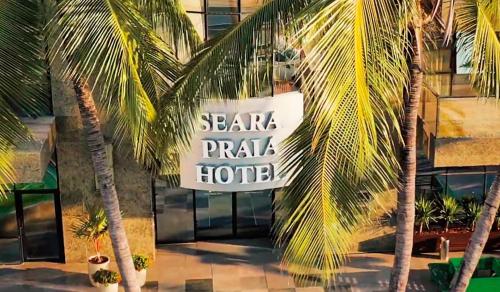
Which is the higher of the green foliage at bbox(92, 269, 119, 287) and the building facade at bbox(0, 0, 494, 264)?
the building facade at bbox(0, 0, 494, 264)

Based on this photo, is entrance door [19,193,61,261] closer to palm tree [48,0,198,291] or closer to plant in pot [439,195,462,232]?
palm tree [48,0,198,291]

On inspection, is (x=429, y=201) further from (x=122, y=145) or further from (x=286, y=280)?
(x=122, y=145)

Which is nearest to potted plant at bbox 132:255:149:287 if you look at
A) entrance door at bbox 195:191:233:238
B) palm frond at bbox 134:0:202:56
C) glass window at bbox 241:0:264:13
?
entrance door at bbox 195:191:233:238

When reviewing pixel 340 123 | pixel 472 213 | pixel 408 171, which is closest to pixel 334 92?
pixel 340 123

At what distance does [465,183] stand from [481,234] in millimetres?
7558

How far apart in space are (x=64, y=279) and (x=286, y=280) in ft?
19.0

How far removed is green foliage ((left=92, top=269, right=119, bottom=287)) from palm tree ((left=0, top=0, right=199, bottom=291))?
16.9ft

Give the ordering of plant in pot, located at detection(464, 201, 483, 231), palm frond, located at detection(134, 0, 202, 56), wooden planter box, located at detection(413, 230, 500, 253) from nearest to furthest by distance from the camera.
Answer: palm frond, located at detection(134, 0, 202, 56), wooden planter box, located at detection(413, 230, 500, 253), plant in pot, located at detection(464, 201, 483, 231)

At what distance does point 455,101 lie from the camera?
20.0 metres

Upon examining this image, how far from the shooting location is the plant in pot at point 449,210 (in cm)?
2192

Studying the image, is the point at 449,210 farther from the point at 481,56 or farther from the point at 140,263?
the point at 481,56

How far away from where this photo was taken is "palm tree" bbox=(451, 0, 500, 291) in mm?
12227

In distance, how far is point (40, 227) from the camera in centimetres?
2191

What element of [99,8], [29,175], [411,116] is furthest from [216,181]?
[99,8]
